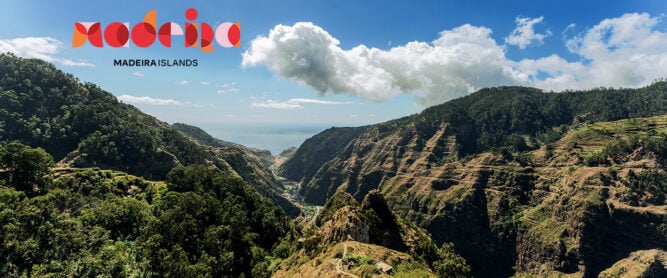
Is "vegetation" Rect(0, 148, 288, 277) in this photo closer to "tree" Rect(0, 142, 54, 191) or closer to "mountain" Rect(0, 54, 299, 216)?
"tree" Rect(0, 142, 54, 191)

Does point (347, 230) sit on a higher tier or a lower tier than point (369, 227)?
higher

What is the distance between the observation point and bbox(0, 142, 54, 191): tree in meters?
99.1

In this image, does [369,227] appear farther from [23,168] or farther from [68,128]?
[68,128]

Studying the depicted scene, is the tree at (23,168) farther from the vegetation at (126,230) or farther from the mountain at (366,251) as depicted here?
the mountain at (366,251)

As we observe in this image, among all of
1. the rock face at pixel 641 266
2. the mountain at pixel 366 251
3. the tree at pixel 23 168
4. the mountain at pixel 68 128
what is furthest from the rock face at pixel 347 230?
the mountain at pixel 68 128

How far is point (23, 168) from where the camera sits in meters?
99.9

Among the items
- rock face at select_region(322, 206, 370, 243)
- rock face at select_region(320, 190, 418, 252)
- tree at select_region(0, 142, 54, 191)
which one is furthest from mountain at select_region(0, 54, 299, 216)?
rock face at select_region(322, 206, 370, 243)

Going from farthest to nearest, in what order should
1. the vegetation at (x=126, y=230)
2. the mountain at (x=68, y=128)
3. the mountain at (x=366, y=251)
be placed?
the mountain at (x=68, y=128)
the vegetation at (x=126, y=230)
the mountain at (x=366, y=251)

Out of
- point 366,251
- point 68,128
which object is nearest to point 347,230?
point 366,251

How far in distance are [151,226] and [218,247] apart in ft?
54.9

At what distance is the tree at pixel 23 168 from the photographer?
9912 cm

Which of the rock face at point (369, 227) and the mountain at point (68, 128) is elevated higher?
the mountain at point (68, 128)

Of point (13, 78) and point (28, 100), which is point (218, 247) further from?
point (13, 78)

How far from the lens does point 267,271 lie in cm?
7812
